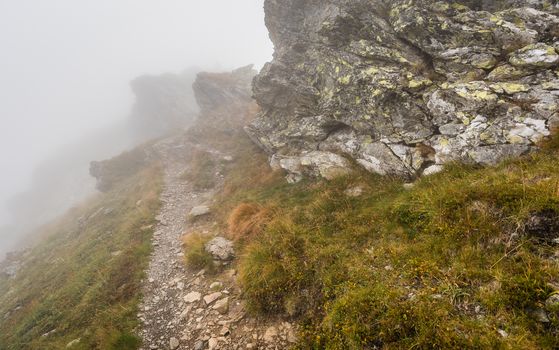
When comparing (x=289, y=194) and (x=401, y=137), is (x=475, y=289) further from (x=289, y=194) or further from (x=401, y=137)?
(x=289, y=194)

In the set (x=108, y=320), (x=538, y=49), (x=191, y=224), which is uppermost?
(x=538, y=49)

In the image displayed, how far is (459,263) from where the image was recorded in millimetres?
5531

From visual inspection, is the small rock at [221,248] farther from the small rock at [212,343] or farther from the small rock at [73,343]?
the small rock at [73,343]

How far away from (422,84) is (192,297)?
12.4m

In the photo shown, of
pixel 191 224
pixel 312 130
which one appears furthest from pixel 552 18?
pixel 191 224

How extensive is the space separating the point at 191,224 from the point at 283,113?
1002 centimetres

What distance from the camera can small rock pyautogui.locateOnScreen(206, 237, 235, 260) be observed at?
34.3ft

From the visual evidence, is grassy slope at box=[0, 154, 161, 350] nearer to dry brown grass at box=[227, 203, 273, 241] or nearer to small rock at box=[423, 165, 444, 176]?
dry brown grass at box=[227, 203, 273, 241]

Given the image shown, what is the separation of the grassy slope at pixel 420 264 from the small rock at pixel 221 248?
614mm

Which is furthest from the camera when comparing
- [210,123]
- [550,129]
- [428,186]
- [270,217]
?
[210,123]

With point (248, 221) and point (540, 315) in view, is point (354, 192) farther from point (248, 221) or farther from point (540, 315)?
point (540, 315)

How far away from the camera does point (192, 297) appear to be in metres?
9.05

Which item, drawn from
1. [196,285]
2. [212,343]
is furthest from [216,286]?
[212,343]

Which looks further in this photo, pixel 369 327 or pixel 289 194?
pixel 289 194
